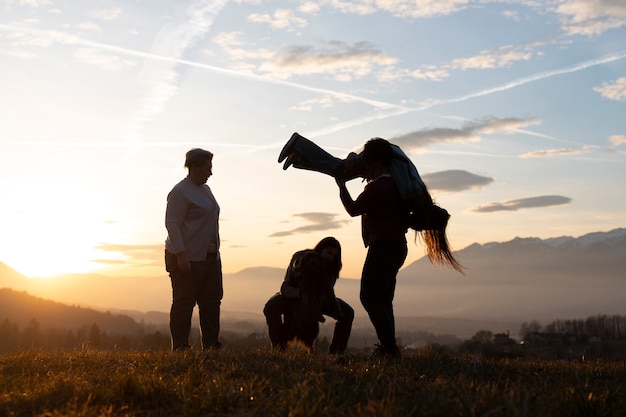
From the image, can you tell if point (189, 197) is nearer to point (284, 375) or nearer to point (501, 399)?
point (284, 375)

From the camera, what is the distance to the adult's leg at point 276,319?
942 cm

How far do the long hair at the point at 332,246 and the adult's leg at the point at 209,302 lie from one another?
2033mm

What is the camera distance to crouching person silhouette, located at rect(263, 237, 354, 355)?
29.5 feet

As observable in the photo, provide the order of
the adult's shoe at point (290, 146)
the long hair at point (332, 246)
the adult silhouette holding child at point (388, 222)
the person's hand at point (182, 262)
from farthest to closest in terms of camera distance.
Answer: the person's hand at point (182, 262) → the long hair at point (332, 246) → the adult's shoe at point (290, 146) → the adult silhouette holding child at point (388, 222)

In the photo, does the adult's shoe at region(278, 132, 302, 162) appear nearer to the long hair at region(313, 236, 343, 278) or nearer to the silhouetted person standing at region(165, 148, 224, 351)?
the long hair at region(313, 236, 343, 278)

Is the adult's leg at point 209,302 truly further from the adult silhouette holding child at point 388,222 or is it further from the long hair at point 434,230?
the long hair at point 434,230

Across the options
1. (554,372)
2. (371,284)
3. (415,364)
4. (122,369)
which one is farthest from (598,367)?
(122,369)

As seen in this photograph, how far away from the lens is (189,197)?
33.0ft

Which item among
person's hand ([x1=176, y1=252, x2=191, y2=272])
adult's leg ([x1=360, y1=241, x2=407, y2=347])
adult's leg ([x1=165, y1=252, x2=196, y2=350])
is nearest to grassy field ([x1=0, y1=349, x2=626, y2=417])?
adult's leg ([x1=360, y1=241, x2=407, y2=347])

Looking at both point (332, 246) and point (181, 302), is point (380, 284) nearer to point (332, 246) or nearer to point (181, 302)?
point (332, 246)

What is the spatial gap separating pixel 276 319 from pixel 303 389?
498 centimetres

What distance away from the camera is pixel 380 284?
806cm

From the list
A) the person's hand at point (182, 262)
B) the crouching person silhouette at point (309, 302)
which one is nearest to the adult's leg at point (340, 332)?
the crouching person silhouette at point (309, 302)

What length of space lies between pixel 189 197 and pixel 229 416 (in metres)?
6.33
